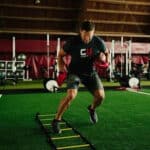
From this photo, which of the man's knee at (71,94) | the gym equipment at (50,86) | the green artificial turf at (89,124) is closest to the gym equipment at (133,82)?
the gym equipment at (50,86)

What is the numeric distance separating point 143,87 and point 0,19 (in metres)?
6.57

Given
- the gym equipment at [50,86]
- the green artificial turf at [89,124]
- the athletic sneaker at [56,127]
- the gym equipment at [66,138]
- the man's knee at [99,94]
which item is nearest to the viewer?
the gym equipment at [66,138]

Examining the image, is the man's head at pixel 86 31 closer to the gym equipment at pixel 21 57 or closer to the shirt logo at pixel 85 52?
the shirt logo at pixel 85 52

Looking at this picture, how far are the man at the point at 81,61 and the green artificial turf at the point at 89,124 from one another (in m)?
0.44

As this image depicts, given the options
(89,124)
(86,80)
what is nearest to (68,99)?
(86,80)

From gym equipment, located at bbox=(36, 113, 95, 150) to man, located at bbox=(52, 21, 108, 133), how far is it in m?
0.14

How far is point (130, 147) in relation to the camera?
3561mm

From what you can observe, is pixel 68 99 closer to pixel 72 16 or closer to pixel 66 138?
pixel 66 138

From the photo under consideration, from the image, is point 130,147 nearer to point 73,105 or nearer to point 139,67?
point 73,105

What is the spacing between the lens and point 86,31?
14.1ft

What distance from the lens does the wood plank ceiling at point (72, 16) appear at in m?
14.0

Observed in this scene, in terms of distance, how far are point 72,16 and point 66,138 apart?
11400 millimetres

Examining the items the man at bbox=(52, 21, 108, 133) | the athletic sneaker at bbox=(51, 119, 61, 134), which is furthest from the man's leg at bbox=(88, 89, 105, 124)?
the athletic sneaker at bbox=(51, 119, 61, 134)

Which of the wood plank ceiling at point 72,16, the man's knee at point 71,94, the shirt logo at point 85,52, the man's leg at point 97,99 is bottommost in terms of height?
the man's leg at point 97,99
